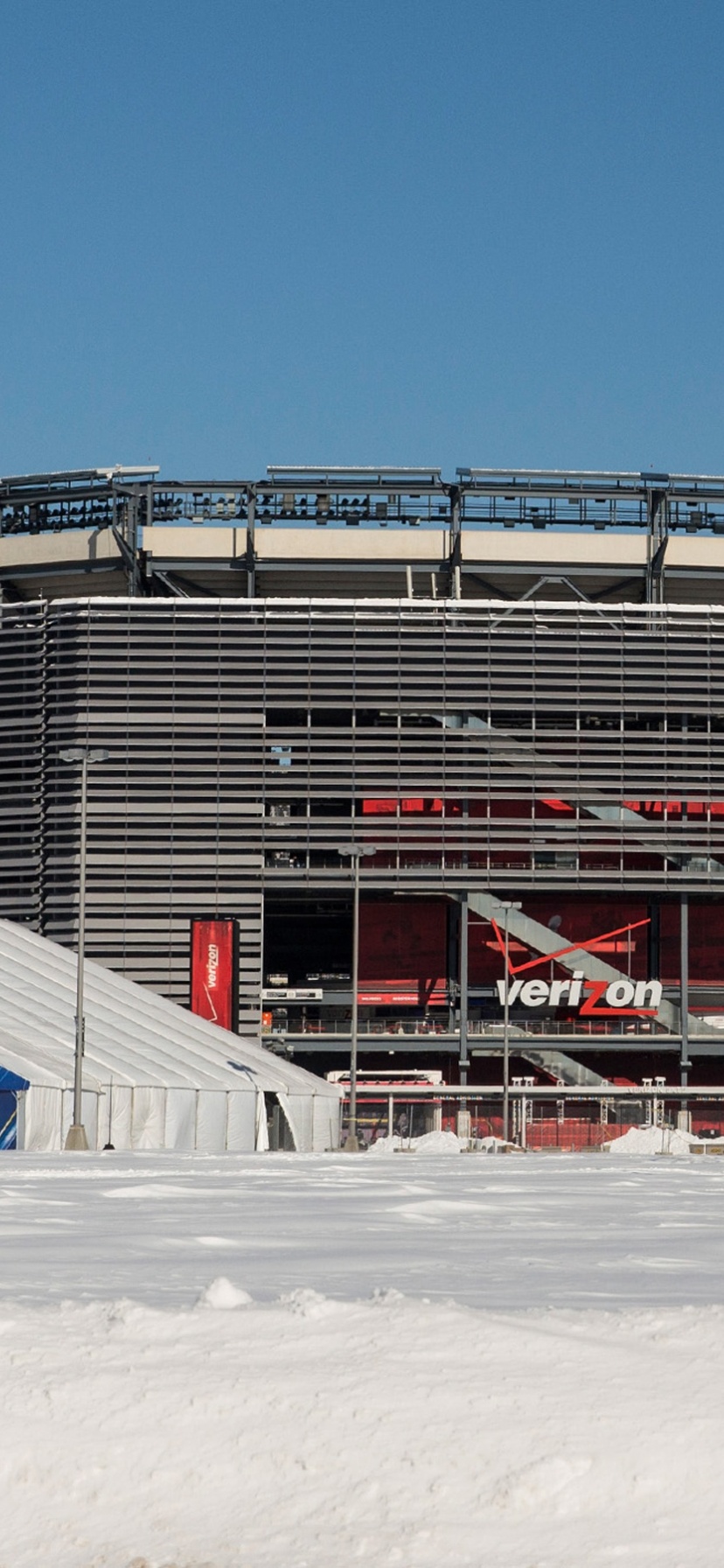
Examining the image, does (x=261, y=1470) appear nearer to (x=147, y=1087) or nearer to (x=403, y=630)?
(x=147, y=1087)

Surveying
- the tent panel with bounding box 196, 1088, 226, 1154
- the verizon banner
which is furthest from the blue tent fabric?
the verizon banner

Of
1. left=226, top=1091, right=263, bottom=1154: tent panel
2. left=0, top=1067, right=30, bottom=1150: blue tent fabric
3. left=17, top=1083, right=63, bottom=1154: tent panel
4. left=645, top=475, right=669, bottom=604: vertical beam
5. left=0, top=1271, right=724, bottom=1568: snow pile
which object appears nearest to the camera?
left=0, top=1271, right=724, bottom=1568: snow pile

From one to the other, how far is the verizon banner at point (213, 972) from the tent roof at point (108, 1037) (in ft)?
53.6

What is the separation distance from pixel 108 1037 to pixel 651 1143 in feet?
87.1

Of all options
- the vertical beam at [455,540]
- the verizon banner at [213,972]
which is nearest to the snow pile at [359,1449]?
the verizon banner at [213,972]

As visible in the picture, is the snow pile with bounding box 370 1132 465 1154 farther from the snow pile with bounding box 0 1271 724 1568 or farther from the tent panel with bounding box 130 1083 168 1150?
the snow pile with bounding box 0 1271 724 1568

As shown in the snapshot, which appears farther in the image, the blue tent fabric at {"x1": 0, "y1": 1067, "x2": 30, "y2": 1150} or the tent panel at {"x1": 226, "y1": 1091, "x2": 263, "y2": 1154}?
the tent panel at {"x1": 226, "y1": 1091, "x2": 263, "y2": 1154}

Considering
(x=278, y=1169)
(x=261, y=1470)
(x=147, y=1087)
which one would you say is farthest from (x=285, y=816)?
(x=261, y=1470)

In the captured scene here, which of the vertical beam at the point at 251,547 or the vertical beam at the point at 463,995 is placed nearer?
the vertical beam at the point at 463,995

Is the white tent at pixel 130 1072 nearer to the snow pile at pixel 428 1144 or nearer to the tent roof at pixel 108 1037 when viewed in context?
the tent roof at pixel 108 1037

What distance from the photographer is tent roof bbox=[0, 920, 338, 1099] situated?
60562 millimetres

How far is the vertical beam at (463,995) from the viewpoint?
112438mm

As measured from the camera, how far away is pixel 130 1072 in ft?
211

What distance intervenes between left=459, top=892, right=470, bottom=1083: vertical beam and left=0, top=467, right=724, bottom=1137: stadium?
10.2 inches
